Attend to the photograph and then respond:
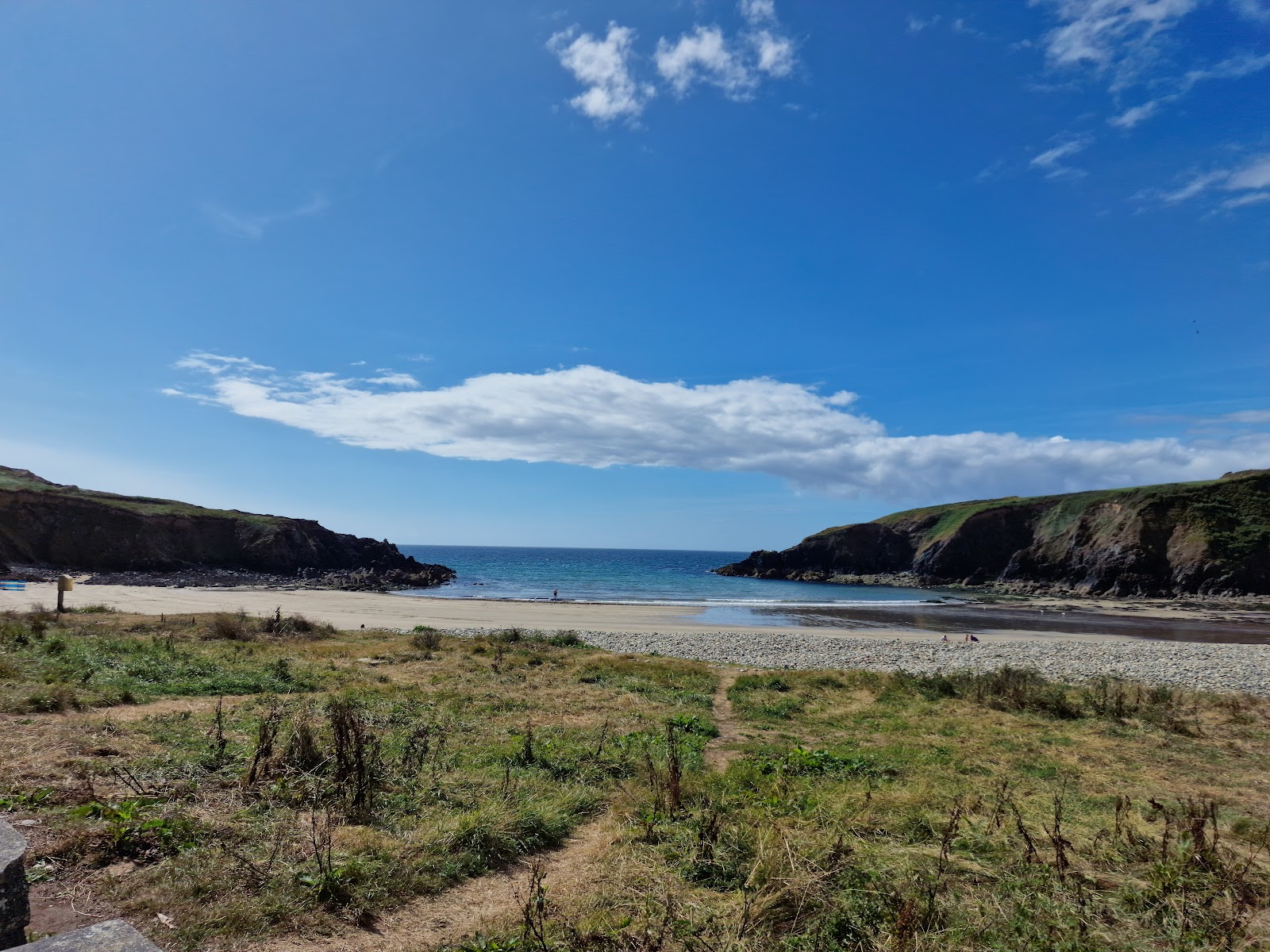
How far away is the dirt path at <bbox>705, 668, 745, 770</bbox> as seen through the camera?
9.77 m

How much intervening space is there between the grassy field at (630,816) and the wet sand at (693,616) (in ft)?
82.3

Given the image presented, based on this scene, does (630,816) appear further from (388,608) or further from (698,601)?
(698,601)

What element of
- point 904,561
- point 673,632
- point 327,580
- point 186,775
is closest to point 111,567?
point 327,580

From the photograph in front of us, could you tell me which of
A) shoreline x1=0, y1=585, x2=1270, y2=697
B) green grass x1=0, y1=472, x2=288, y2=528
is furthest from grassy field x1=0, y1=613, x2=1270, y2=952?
green grass x1=0, y1=472, x2=288, y2=528

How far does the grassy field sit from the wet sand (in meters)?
25.1

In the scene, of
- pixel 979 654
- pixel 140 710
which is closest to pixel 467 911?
pixel 140 710

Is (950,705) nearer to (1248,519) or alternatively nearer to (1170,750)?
(1170,750)

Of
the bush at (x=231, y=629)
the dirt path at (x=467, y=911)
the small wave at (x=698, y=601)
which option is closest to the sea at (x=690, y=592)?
the small wave at (x=698, y=601)

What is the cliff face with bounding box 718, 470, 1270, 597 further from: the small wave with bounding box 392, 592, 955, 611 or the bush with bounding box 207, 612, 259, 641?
the bush with bounding box 207, 612, 259, 641

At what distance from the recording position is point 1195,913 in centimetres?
449

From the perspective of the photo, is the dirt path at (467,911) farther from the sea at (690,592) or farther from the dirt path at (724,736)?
the sea at (690,592)

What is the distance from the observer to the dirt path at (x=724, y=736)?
32.1ft

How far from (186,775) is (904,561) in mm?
109109

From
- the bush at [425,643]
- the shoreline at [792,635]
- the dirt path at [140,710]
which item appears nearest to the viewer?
the dirt path at [140,710]
